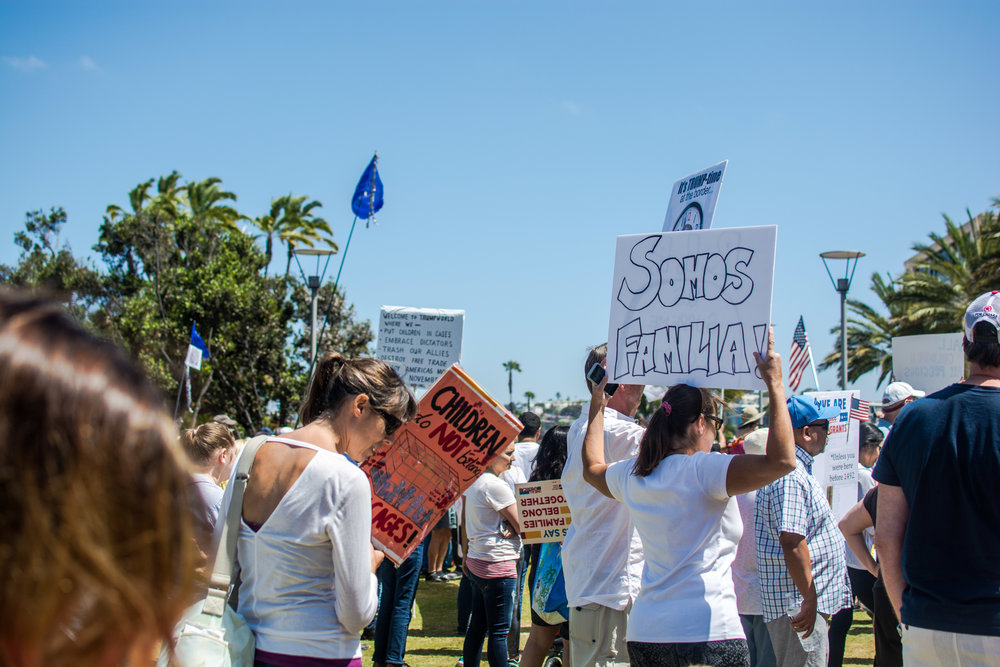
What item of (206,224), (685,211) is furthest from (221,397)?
(685,211)

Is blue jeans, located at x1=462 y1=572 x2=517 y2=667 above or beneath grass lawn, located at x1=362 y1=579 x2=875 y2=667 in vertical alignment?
above

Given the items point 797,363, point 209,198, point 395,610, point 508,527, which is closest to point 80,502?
point 395,610

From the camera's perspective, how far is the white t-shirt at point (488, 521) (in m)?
6.13

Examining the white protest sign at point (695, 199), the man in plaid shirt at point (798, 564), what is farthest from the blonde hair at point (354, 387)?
the white protest sign at point (695, 199)

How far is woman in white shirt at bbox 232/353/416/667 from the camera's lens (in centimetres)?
254

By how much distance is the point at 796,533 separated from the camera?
4.04 metres

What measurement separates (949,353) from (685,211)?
18.3ft

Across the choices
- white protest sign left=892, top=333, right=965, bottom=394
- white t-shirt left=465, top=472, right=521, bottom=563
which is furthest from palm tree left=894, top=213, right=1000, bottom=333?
white t-shirt left=465, top=472, right=521, bottom=563

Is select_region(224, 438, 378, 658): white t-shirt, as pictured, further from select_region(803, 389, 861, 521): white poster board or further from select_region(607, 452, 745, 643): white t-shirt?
select_region(803, 389, 861, 521): white poster board

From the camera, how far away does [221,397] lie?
2892 centimetres

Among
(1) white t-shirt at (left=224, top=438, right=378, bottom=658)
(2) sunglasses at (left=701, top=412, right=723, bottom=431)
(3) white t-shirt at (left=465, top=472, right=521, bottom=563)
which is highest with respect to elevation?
(2) sunglasses at (left=701, top=412, right=723, bottom=431)

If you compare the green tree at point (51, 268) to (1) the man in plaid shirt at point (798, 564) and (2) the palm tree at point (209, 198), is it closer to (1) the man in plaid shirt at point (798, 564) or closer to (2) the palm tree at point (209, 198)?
(2) the palm tree at point (209, 198)

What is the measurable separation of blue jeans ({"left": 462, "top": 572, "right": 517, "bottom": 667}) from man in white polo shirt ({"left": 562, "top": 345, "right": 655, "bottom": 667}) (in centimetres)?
174

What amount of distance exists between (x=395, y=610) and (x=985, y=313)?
4247mm
